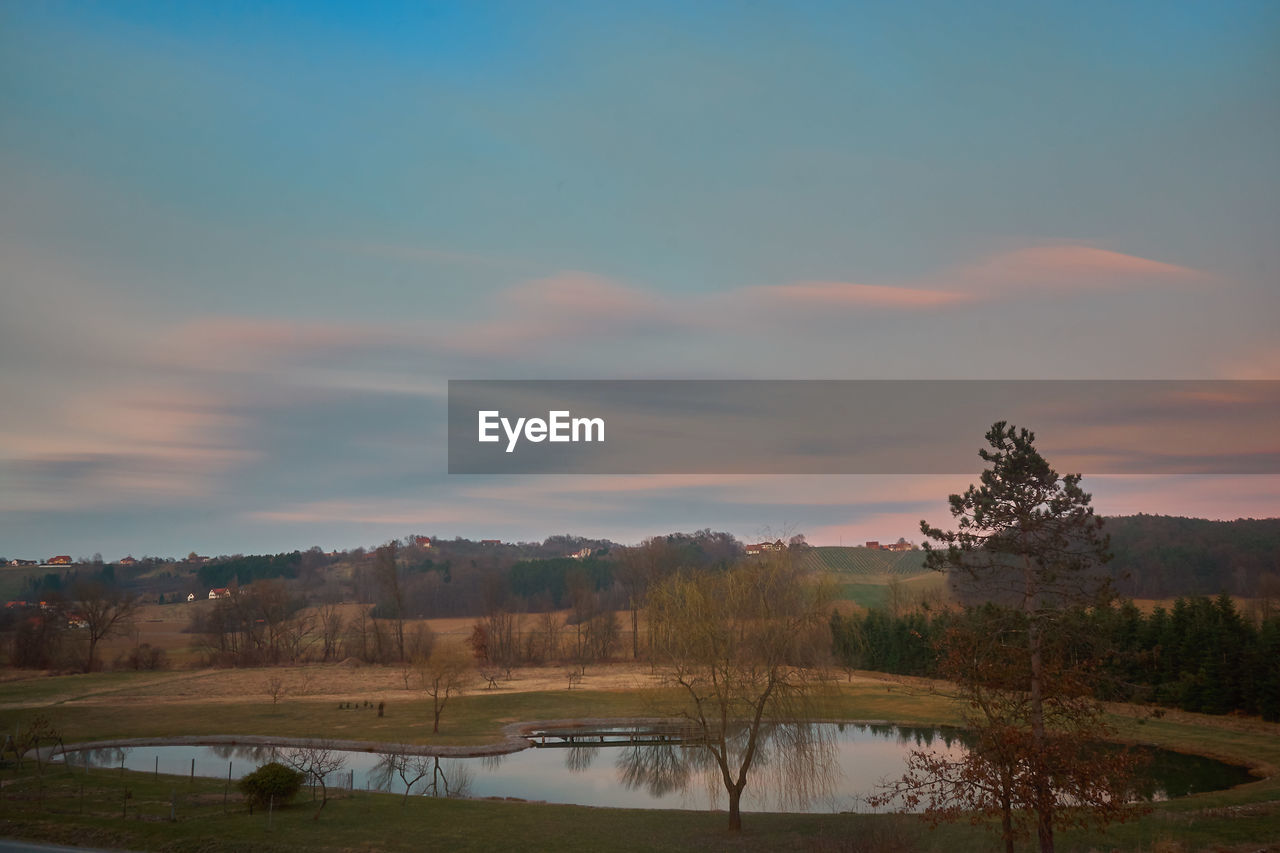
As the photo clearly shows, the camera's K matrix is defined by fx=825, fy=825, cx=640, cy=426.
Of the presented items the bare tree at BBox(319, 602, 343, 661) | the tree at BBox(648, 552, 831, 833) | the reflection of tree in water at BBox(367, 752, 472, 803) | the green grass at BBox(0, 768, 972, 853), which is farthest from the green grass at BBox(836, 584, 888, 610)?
the green grass at BBox(0, 768, 972, 853)

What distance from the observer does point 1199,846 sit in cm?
1684

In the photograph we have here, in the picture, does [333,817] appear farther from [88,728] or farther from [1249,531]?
[1249,531]

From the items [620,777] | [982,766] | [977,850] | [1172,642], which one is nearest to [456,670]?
[620,777]

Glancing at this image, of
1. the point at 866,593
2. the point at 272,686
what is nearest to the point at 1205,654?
the point at 272,686

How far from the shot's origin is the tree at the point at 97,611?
7650 cm

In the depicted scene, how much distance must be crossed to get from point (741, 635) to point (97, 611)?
75378 millimetres

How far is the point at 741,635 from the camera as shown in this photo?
981 inches

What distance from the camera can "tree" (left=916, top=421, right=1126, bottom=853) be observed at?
14.0 metres

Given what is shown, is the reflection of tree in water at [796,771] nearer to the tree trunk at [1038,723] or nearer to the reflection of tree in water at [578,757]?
the reflection of tree in water at [578,757]

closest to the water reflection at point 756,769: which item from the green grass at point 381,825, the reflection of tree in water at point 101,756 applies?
the green grass at point 381,825

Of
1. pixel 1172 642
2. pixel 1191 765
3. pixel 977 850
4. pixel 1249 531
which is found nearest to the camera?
pixel 977 850

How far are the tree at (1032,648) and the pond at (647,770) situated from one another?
12.9 metres

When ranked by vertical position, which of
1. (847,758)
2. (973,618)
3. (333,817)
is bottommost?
(847,758)

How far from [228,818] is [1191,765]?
35.6 meters
